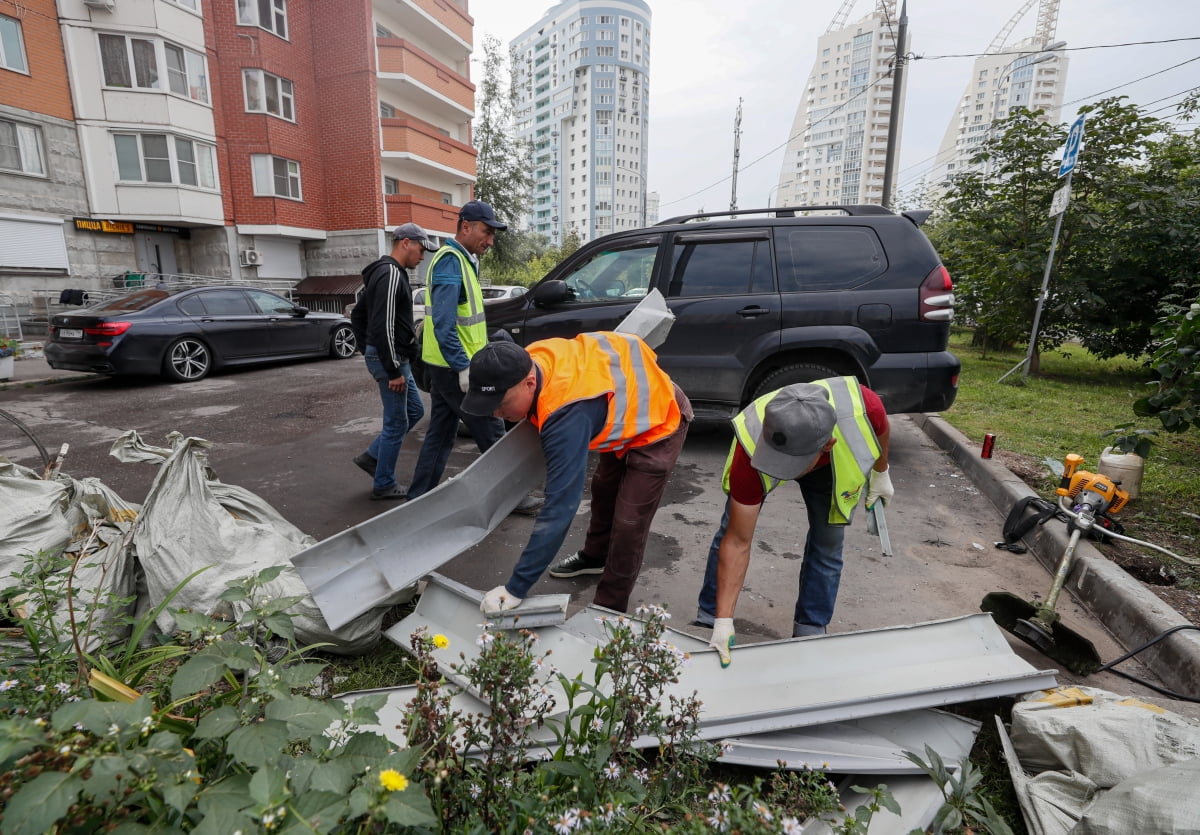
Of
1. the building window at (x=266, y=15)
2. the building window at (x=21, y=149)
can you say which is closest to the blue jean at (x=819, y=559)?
the building window at (x=21, y=149)

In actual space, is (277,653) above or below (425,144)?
below

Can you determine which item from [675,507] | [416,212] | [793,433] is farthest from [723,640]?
[416,212]

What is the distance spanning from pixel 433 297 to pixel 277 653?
2029 mm

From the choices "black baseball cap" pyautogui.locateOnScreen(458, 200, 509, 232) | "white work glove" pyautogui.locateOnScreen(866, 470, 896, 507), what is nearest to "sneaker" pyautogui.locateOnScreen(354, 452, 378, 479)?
"black baseball cap" pyautogui.locateOnScreen(458, 200, 509, 232)

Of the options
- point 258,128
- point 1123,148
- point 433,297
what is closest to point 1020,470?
point 433,297

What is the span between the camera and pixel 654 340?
3.14 m

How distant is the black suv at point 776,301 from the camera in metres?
4.64

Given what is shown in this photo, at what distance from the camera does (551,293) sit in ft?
16.7

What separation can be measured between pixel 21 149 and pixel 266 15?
8.09 meters

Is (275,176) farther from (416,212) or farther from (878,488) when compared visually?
(878,488)

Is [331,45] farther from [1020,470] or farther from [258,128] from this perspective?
[1020,470]

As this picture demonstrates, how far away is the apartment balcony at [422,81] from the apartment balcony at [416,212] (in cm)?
423

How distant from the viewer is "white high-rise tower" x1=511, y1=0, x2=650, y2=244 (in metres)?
81.6

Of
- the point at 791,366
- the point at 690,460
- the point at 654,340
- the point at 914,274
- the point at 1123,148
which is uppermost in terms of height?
the point at 1123,148
